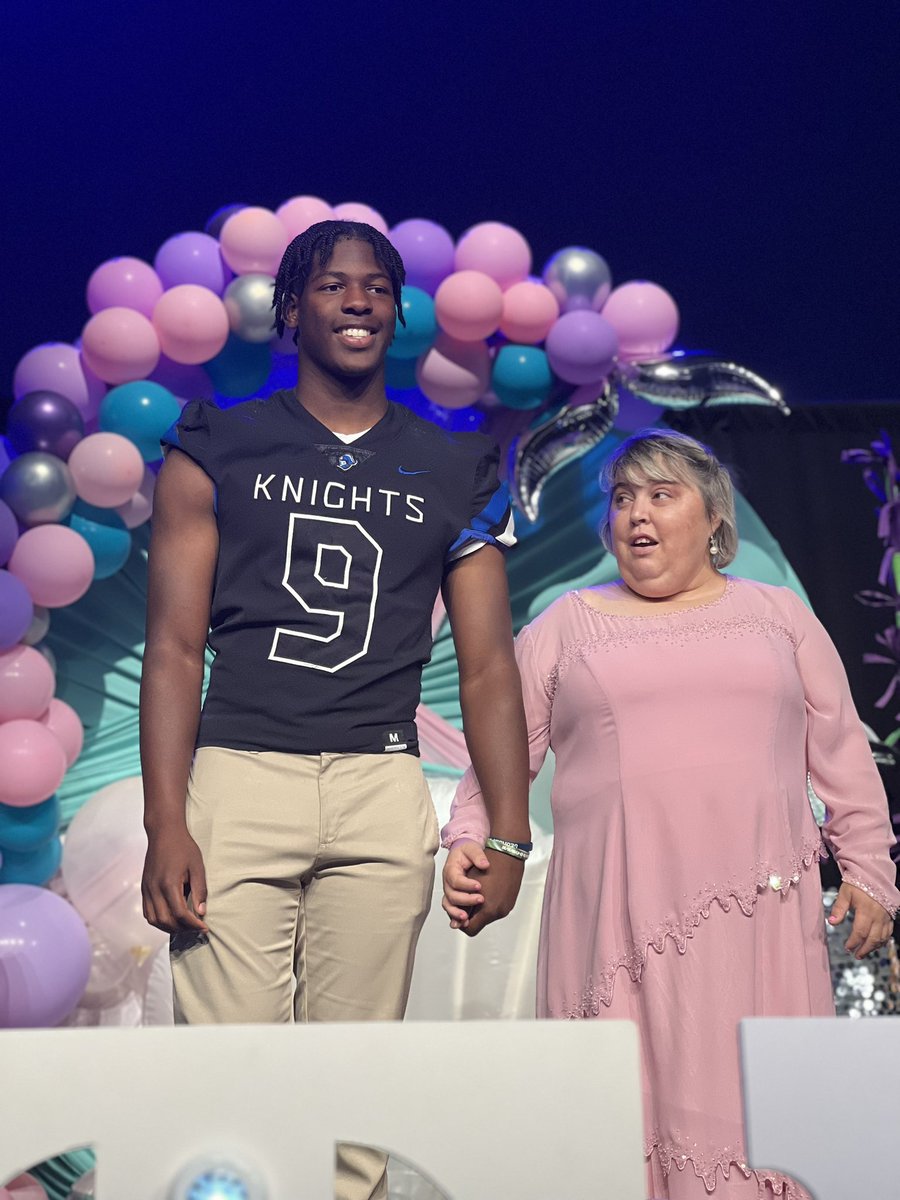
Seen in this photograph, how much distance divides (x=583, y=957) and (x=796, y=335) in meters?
2.90

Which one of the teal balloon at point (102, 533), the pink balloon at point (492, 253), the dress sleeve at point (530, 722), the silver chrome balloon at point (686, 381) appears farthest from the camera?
the silver chrome balloon at point (686, 381)

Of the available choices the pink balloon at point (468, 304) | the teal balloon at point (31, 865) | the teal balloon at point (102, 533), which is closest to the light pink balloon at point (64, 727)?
the teal balloon at point (31, 865)

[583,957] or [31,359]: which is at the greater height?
[31,359]

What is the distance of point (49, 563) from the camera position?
3.45 meters

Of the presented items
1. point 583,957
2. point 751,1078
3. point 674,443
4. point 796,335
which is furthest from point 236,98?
point 751,1078

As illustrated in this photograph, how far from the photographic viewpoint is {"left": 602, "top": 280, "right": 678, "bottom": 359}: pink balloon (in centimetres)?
385

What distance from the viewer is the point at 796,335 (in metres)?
4.36

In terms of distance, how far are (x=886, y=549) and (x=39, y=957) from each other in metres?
2.82

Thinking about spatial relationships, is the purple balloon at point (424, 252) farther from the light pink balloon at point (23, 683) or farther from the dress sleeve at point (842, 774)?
the dress sleeve at point (842, 774)

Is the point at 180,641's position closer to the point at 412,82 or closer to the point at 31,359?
the point at 31,359

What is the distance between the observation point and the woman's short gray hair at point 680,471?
87.5 inches

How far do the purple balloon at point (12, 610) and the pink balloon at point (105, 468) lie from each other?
0.31 m

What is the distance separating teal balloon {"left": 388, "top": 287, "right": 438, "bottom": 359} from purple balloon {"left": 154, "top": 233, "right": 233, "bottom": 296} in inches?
19.9

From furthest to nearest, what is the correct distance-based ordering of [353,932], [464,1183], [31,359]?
[31,359]
[353,932]
[464,1183]
